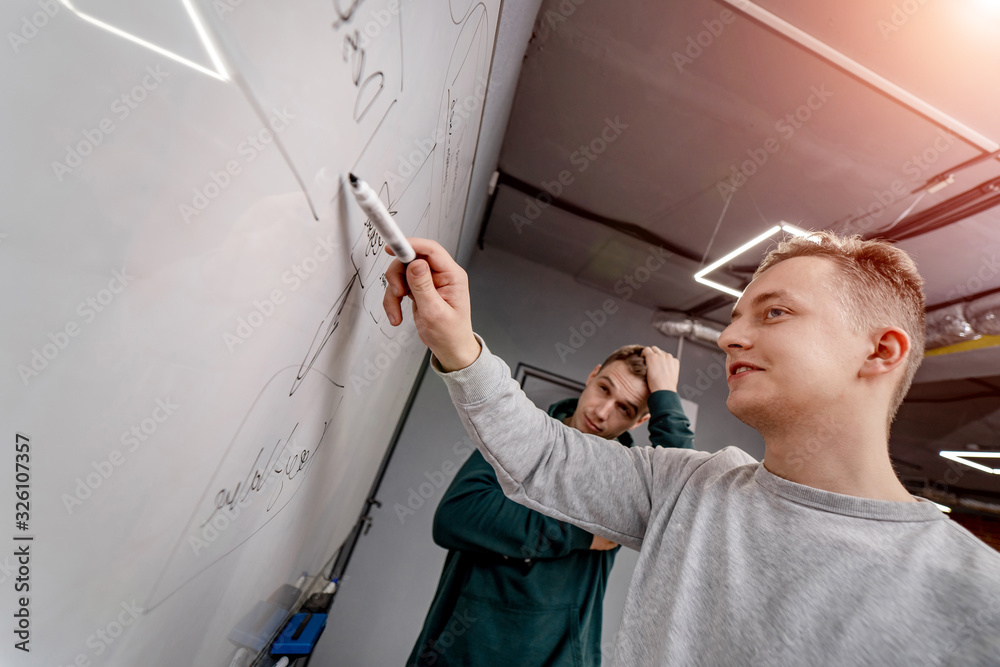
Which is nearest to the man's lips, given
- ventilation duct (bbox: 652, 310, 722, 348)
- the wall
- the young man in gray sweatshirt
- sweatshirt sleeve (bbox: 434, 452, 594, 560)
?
the young man in gray sweatshirt

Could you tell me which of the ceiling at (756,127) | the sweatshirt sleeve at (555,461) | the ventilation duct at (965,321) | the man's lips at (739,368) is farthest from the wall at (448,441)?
the man's lips at (739,368)

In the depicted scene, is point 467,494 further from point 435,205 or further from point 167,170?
point 167,170

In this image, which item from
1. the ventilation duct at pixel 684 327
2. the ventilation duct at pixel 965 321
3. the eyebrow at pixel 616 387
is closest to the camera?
the eyebrow at pixel 616 387

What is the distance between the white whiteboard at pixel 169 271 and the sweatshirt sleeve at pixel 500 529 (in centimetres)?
59

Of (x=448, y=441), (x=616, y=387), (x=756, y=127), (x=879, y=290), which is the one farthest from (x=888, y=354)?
(x=448, y=441)

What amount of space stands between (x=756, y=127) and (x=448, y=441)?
2.53 m

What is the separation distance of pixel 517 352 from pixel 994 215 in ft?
8.92

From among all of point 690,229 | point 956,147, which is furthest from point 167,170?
point 690,229

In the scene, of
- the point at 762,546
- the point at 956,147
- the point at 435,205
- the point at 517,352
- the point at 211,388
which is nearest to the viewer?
the point at 211,388

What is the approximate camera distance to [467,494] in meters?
1.11

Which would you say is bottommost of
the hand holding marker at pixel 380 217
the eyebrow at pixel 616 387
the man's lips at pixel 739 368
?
the hand holding marker at pixel 380 217

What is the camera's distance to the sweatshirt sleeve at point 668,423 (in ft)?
3.77

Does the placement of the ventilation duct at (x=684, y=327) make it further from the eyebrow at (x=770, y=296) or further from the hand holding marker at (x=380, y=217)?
the hand holding marker at (x=380, y=217)

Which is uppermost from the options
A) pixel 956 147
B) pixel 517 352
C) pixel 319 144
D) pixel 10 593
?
pixel 956 147
